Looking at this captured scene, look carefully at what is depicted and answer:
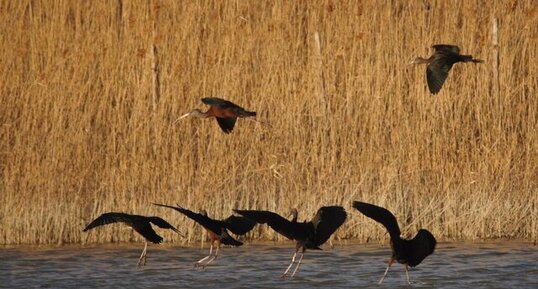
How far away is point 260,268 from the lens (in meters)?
8.54

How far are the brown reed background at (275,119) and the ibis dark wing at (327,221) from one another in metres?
2.14

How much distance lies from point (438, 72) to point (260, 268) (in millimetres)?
1865

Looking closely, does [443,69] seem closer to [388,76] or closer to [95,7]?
[388,76]

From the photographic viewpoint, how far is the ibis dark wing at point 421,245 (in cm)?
718

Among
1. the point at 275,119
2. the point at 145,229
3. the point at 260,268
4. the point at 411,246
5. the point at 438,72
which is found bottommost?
the point at 260,268

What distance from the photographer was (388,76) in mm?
10117

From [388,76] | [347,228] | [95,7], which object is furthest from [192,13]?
[347,228]

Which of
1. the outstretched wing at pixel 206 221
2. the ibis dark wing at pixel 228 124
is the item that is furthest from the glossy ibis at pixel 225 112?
the outstretched wing at pixel 206 221

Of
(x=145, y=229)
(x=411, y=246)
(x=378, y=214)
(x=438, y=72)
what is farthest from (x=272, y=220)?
(x=438, y=72)

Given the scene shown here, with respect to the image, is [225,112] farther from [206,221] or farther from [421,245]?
[421,245]

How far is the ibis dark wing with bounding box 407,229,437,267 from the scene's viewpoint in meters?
7.18

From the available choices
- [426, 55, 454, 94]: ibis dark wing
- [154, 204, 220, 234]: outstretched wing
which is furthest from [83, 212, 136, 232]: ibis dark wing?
[426, 55, 454, 94]: ibis dark wing

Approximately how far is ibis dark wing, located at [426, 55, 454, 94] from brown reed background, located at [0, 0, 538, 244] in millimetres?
1227

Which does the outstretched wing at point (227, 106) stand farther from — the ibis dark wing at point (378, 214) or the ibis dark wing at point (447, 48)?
the ibis dark wing at point (378, 214)
